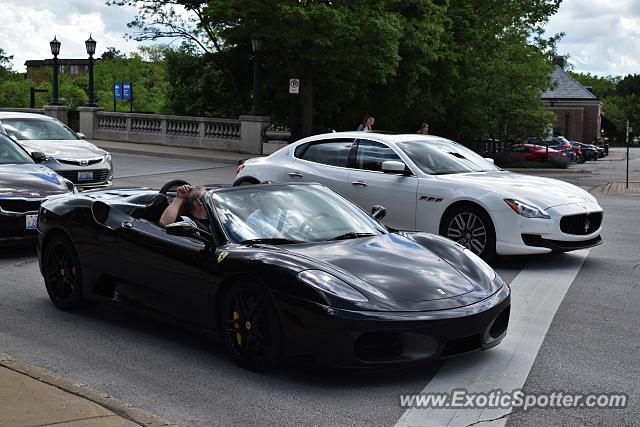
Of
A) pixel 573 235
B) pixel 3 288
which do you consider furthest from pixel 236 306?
pixel 573 235

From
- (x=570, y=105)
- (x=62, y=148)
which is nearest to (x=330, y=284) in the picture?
(x=62, y=148)

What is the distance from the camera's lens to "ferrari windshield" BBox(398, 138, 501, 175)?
11.1 meters

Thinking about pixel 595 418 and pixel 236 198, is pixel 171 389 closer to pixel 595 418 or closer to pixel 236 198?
pixel 236 198

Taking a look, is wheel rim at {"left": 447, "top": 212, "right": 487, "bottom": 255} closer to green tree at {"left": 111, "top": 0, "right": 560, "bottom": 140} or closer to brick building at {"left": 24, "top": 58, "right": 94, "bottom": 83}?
green tree at {"left": 111, "top": 0, "right": 560, "bottom": 140}

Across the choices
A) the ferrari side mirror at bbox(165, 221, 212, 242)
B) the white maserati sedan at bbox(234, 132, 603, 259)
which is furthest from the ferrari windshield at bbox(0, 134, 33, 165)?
the ferrari side mirror at bbox(165, 221, 212, 242)

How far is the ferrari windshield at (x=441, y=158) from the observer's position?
11109 millimetres

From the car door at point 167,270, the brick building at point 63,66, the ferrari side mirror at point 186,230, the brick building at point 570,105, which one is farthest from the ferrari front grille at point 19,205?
the brick building at point 63,66

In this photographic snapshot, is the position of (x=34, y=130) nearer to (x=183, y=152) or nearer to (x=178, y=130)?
(x=183, y=152)

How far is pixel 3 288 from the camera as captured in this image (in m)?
8.75

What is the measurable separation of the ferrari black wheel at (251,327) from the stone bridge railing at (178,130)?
27.3 meters

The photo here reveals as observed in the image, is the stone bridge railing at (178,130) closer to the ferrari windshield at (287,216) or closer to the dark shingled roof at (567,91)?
the ferrari windshield at (287,216)

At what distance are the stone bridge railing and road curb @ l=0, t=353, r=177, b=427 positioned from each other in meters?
27.5

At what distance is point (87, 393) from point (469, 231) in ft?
20.0

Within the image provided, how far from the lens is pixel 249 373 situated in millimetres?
5789
